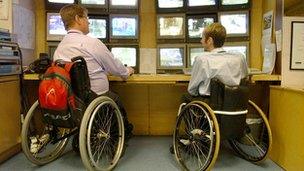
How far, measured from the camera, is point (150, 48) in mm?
2963

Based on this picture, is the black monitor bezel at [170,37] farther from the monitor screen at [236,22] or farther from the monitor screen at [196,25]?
the monitor screen at [236,22]

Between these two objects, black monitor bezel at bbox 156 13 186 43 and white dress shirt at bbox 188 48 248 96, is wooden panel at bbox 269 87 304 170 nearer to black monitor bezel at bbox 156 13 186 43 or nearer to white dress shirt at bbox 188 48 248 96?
white dress shirt at bbox 188 48 248 96

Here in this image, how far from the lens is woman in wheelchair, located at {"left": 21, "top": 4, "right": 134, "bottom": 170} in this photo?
6.31ft

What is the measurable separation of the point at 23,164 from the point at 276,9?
95.2 inches

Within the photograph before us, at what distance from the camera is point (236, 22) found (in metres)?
2.87

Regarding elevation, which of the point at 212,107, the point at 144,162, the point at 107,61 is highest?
the point at 107,61

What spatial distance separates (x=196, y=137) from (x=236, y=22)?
4.59 feet

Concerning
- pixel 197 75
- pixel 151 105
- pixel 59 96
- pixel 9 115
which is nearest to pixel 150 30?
pixel 151 105

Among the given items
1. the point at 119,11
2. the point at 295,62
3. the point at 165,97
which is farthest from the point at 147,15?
the point at 295,62

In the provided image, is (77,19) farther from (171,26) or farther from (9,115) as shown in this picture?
(171,26)

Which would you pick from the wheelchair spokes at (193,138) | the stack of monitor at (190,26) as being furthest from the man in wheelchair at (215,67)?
the stack of monitor at (190,26)

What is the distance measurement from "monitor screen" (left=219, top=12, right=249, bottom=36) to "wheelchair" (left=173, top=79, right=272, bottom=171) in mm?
1010

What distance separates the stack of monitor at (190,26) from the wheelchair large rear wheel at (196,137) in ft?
2.78

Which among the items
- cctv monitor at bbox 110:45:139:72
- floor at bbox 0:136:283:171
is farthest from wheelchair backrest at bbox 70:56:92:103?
cctv monitor at bbox 110:45:139:72
